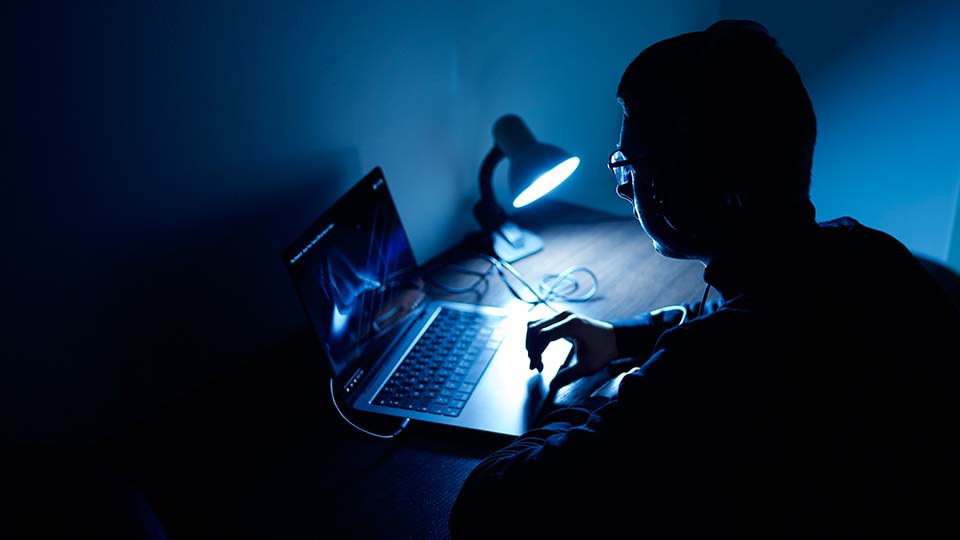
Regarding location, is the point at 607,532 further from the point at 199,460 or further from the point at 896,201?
the point at 896,201

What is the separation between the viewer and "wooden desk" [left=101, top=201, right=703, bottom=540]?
2.58ft

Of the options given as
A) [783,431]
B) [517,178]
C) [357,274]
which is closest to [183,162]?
[357,274]

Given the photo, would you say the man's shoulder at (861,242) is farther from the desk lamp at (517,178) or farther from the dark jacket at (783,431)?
the desk lamp at (517,178)

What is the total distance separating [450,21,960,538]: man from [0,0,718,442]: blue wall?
611 millimetres

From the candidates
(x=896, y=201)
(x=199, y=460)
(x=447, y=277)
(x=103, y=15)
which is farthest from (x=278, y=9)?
(x=896, y=201)

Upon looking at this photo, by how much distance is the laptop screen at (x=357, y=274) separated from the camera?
3.10 ft

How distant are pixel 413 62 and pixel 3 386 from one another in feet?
2.96

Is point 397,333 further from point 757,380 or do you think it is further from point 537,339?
point 757,380

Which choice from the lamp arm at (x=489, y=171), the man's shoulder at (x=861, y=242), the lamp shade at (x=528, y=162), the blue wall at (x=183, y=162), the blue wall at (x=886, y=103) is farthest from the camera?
the blue wall at (x=886, y=103)

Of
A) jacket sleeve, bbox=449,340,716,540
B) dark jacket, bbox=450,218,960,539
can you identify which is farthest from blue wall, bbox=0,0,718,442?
dark jacket, bbox=450,218,960,539

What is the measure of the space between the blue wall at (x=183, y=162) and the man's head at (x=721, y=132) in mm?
613

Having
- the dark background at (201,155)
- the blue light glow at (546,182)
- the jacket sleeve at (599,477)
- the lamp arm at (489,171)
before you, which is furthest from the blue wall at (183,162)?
the jacket sleeve at (599,477)

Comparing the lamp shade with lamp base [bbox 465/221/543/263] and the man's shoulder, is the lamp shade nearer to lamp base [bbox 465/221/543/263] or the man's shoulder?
lamp base [bbox 465/221/543/263]

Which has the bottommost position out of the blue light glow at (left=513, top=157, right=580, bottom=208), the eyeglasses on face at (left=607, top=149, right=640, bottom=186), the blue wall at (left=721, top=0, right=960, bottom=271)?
the blue wall at (left=721, top=0, right=960, bottom=271)
